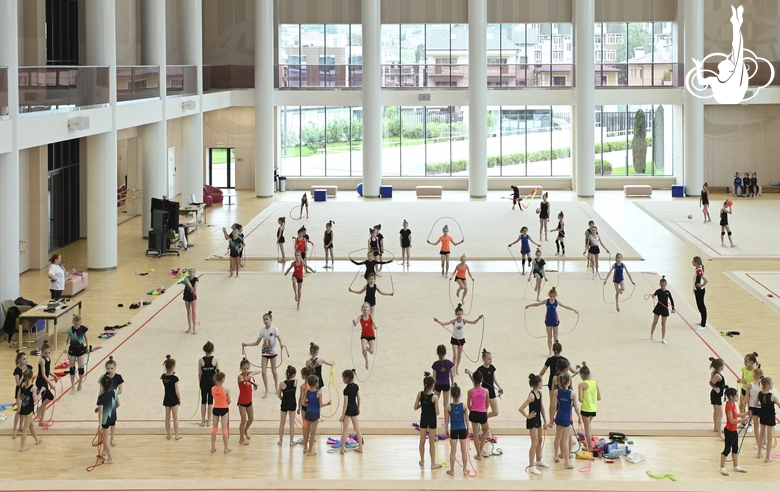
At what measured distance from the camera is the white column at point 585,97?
143 feet

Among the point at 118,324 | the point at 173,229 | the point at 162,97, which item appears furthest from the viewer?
the point at 162,97

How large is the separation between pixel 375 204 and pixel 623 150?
1421cm

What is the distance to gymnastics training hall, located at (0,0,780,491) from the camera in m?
13.6

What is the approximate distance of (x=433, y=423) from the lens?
12.8 m

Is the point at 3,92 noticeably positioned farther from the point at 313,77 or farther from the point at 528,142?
the point at 528,142

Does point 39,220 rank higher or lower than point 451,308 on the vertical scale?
higher

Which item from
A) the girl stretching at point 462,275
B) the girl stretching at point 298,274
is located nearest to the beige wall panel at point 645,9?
the girl stretching at point 462,275

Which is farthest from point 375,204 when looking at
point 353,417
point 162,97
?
point 353,417

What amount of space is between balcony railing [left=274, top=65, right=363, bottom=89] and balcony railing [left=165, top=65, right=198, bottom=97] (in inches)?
373

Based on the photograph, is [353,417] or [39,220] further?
[39,220]

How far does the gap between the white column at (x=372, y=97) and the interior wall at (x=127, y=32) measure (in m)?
10.8

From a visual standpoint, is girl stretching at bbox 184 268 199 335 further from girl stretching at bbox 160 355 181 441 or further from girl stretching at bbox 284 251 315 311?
girl stretching at bbox 160 355 181 441

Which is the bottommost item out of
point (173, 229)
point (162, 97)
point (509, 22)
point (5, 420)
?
point (5, 420)

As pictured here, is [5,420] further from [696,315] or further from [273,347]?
[696,315]
